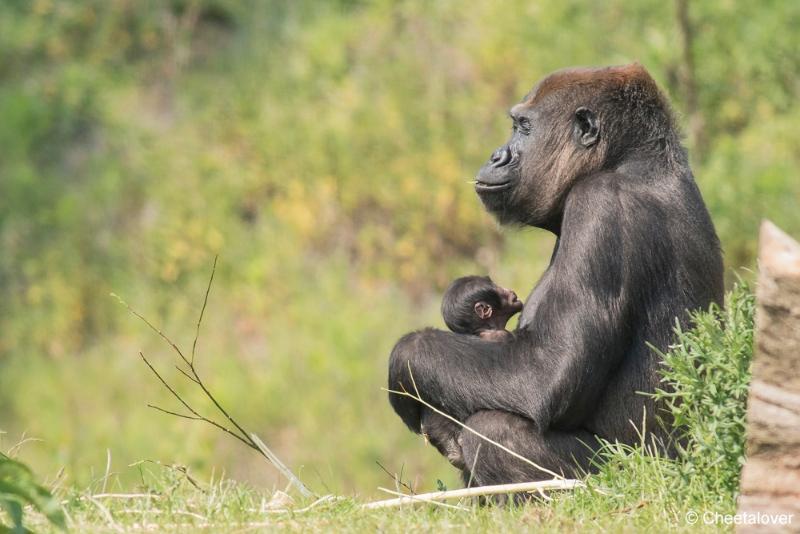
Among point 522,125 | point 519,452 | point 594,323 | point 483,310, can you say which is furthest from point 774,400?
point 522,125

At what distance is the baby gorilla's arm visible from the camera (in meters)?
5.78

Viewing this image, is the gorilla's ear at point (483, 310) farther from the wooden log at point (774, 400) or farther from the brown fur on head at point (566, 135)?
the wooden log at point (774, 400)

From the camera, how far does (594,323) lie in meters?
5.29

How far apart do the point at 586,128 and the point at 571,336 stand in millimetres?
1205

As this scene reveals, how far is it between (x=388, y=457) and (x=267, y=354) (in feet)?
8.41

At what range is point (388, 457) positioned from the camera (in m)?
13.7

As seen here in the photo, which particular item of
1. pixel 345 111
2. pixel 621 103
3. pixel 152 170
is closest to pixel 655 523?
pixel 621 103

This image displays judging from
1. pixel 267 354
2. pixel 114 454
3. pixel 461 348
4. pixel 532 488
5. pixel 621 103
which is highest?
pixel 621 103

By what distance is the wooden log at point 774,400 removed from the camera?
386cm

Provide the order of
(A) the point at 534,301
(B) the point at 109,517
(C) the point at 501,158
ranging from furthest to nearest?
1. (C) the point at 501,158
2. (A) the point at 534,301
3. (B) the point at 109,517

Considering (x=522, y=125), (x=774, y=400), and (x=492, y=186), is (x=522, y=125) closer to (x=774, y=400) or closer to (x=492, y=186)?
(x=492, y=186)

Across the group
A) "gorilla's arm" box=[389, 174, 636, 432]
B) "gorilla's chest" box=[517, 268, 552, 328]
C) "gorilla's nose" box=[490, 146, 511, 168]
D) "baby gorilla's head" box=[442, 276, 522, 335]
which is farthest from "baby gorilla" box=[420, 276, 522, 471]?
"gorilla's nose" box=[490, 146, 511, 168]

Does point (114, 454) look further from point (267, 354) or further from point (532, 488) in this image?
point (532, 488)

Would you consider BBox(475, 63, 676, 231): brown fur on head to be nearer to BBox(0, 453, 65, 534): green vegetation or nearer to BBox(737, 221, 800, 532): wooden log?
BBox(737, 221, 800, 532): wooden log
